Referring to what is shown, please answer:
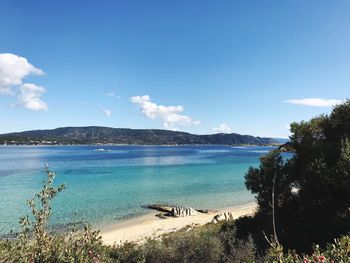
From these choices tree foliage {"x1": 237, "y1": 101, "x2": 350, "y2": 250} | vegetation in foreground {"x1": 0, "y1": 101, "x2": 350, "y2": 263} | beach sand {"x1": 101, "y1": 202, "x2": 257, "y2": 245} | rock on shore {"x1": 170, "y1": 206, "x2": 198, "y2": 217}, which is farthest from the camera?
rock on shore {"x1": 170, "y1": 206, "x2": 198, "y2": 217}

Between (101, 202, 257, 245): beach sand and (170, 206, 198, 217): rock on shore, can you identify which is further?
(170, 206, 198, 217): rock on shore

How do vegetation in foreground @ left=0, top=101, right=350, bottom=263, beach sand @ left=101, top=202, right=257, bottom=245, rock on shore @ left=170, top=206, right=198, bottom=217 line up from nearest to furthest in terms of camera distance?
vegetation in foreground @ left=0, top=101, right=350, bottom=263 < beach sand @ left=101, top=202, right=257, bottom=245 < rock on shore @ left=170, top=206, right=198, bottom=217

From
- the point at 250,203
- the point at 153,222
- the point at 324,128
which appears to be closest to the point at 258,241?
the point at 324,128

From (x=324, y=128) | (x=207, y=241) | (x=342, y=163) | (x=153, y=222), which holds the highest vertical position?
(x=324, y=128)

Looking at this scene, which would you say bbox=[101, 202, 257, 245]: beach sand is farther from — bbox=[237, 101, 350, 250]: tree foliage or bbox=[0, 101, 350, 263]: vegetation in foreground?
bbox=[237, 101, 350, 250]: tree foliage

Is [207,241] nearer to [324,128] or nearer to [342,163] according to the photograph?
[342,163]

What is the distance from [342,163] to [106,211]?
29129 millimetres

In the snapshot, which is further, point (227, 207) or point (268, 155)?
point (227, 207)

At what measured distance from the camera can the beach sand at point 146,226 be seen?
3194cm

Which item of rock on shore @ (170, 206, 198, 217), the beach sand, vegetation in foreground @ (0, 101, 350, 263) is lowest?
the beach sand

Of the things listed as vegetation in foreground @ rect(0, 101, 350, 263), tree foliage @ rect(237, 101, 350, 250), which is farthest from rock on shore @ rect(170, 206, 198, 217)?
tree foliage @ rect(237, 101, 350, 250)

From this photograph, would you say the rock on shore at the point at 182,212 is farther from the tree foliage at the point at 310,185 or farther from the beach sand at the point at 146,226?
the tree foliage at the point at 310,185

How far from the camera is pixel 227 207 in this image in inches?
1847

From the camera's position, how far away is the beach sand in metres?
31.9
